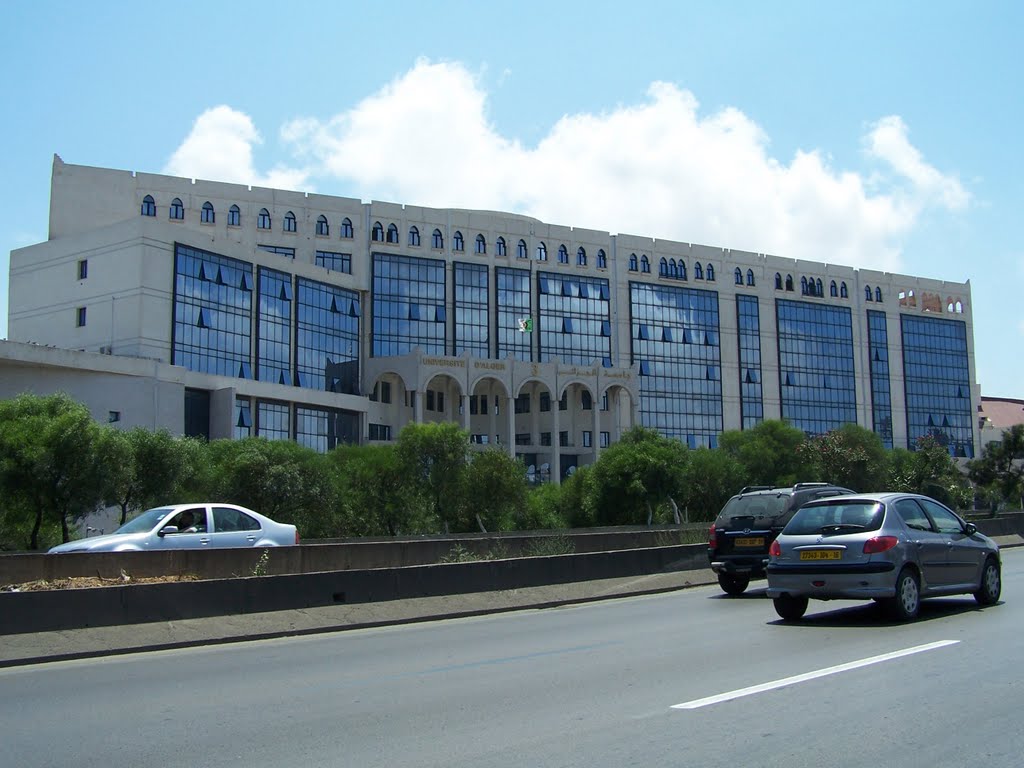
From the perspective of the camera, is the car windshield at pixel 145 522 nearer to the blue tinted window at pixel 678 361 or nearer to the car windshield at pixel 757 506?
the car windshield at pixel 757 506

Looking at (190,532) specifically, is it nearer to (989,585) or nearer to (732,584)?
(732,584)

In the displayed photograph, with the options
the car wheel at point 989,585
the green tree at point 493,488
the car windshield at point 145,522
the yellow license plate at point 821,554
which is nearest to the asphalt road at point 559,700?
the car wheel at point 989,585

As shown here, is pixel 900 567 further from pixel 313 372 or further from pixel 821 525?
pixel 313 372

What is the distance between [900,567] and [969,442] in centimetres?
11242

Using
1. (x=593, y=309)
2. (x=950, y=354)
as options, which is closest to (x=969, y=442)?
(x=950, y=354)

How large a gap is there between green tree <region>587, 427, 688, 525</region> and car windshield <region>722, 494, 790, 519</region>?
134 ft

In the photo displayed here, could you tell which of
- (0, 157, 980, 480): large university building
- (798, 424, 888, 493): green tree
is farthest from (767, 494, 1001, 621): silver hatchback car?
(798, 424, 888, 493): green tree

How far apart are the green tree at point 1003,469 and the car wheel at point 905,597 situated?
6659 centimetres

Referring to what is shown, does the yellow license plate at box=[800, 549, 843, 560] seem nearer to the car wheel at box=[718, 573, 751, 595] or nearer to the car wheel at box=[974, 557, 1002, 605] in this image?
the car wheel at box=[974, 557, 1002, 605]

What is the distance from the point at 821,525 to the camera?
12734 mm

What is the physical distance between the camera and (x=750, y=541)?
16750 mm

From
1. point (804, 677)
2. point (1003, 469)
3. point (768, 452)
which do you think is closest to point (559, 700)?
point (804, 677)

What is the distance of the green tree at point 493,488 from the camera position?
56.2 meters

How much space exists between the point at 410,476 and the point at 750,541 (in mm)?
40321
